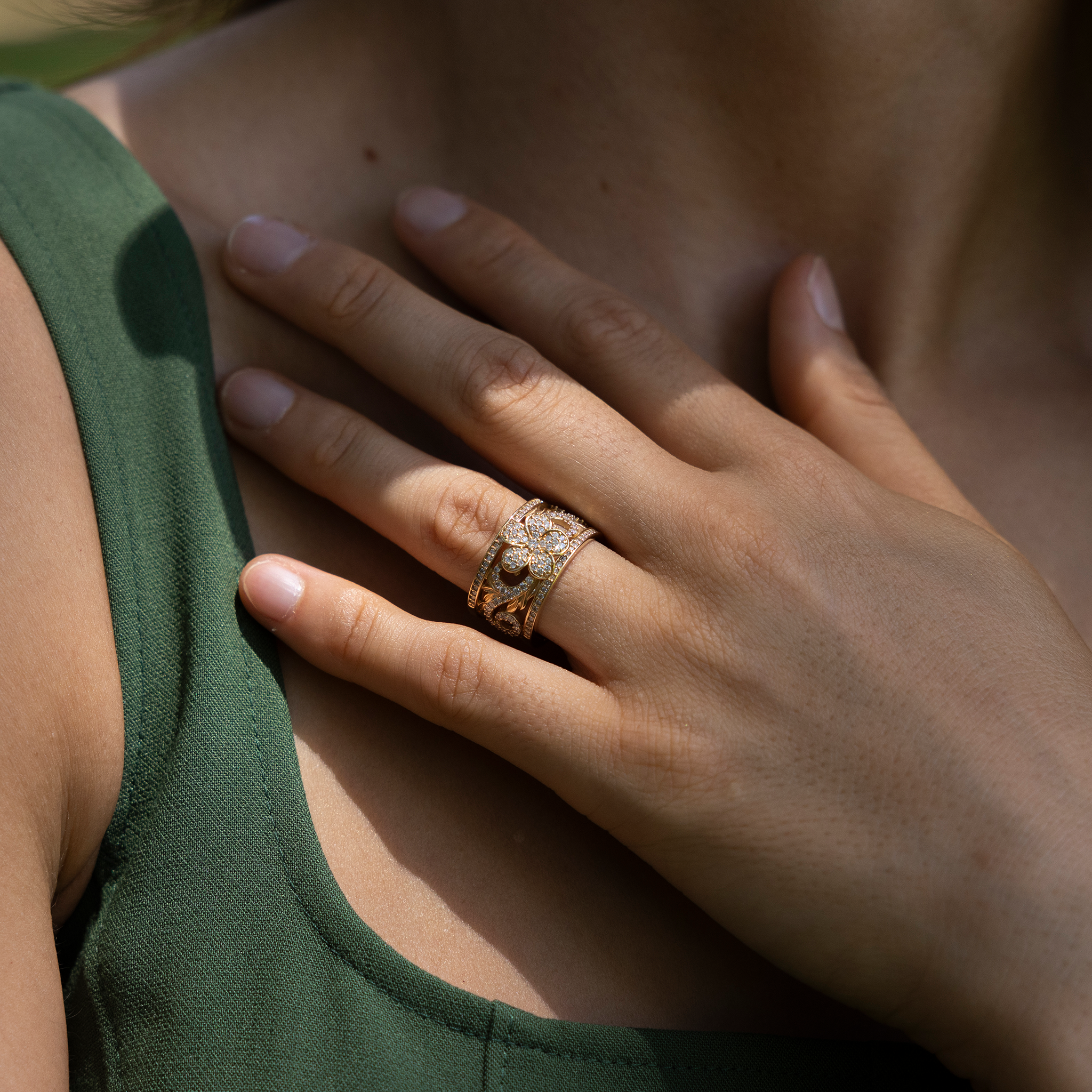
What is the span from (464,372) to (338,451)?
0.17 metres

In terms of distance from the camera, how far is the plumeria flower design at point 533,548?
90cm

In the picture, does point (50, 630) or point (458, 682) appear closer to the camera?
point (50, 630)

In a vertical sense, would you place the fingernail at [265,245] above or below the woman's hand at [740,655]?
above

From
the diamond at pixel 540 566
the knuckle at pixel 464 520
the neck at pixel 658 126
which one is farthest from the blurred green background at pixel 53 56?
the diamond at pixel 540 566

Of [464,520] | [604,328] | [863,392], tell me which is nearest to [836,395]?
[863,392]

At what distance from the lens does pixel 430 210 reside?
1.13m

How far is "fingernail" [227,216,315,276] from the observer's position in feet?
3.32

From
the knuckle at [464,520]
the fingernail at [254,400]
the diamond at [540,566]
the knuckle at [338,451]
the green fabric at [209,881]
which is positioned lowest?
the green fabric at [209,881]

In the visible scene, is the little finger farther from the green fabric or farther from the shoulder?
the shoulder

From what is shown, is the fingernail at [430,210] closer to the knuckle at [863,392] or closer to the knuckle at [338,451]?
the knuckle at [338,451]

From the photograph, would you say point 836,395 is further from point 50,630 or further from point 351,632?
point 50,630

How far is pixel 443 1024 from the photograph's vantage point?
800mm

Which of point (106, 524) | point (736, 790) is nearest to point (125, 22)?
point (106, 524)

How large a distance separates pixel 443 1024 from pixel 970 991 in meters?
0.51
